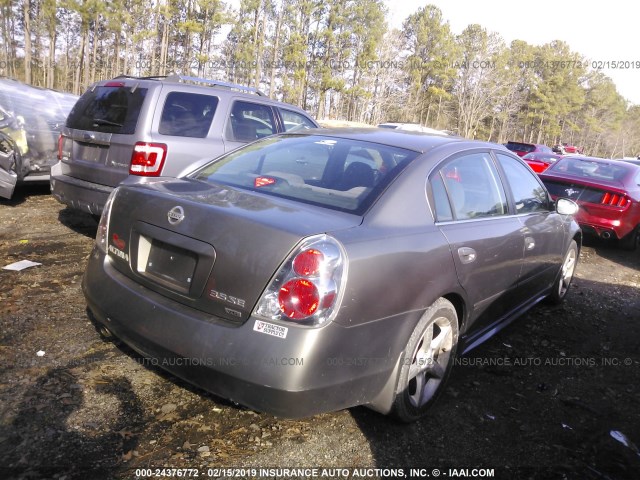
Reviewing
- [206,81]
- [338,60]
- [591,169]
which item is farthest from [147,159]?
[338,60]

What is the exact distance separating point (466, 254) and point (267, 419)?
4.79 feet

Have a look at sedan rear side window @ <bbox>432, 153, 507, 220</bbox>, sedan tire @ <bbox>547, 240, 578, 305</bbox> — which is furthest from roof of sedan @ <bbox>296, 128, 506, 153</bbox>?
sedan tire @ <bbox>547, 240, 578, 305</bbox>

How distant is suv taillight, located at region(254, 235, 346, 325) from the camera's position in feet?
6.88

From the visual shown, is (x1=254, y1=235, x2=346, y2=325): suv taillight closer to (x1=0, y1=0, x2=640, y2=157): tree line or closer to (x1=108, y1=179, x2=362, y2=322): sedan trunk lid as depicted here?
(x1=108, y1=179, x2=362, y2=322): sedan trunk lid

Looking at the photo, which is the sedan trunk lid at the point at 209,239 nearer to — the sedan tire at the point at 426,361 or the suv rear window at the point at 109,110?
the sedan tire at the point at 426,361

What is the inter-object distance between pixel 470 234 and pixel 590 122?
64.2 m

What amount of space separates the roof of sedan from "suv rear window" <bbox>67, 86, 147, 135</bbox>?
7.67 ft

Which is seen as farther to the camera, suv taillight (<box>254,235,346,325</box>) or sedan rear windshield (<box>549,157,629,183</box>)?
sedan rear windshield (<box>549,157,629,183</box>)

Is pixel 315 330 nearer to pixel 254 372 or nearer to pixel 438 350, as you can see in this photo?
pixel 254 372

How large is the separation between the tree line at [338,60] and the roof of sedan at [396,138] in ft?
102

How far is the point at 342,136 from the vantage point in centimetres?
337

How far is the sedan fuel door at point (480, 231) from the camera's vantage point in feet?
9.52

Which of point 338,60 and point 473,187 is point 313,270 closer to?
point 473,187

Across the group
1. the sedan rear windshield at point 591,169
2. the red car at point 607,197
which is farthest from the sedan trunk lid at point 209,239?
the sedan rear windshield at point 591,169
